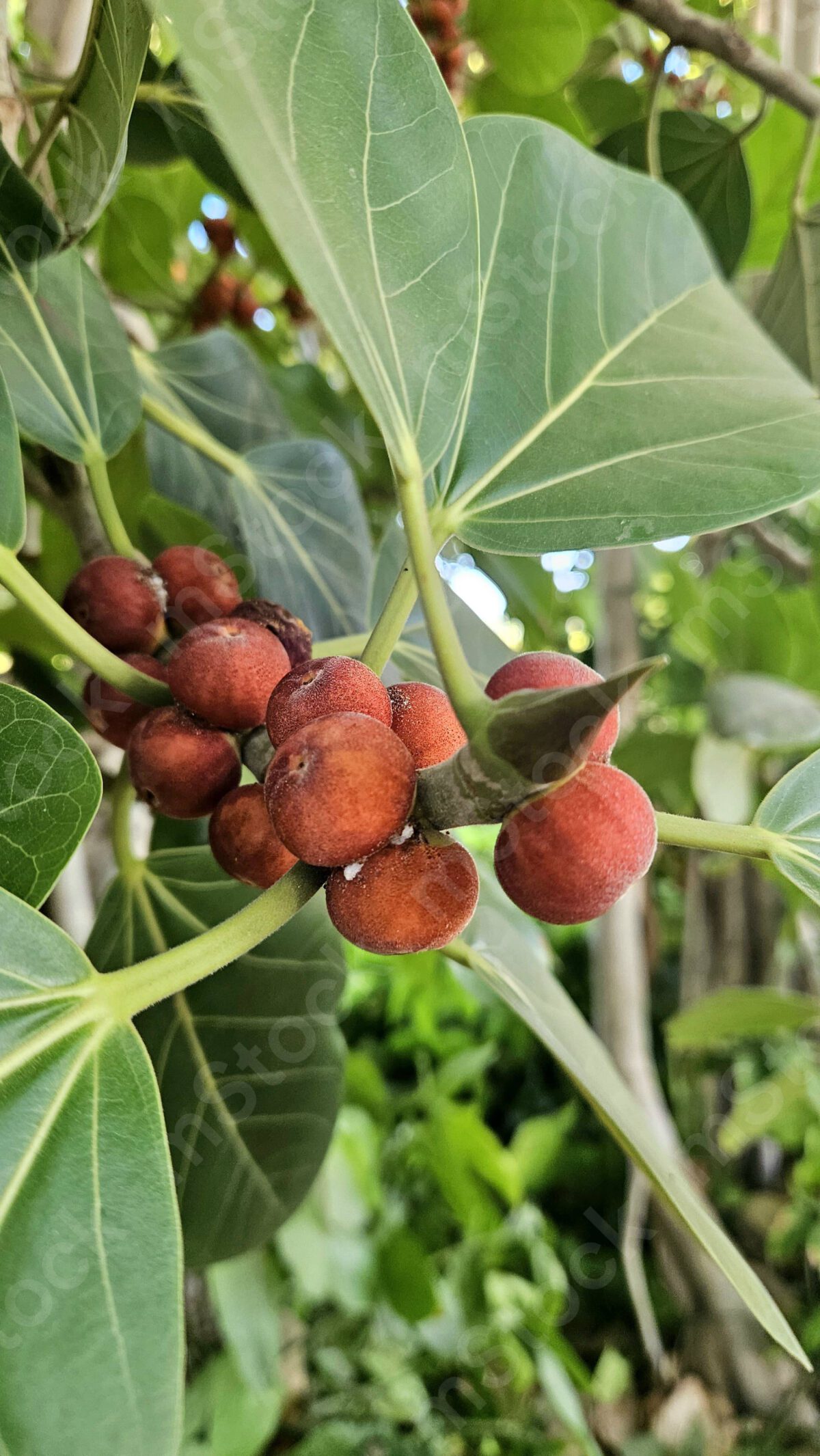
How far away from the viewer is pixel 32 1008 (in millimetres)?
250

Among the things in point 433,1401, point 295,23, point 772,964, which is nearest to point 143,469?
point 295,23

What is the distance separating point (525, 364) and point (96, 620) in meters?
0.18

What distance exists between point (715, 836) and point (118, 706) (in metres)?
0.21

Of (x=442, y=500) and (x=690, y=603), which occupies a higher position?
(x=442, y=500)

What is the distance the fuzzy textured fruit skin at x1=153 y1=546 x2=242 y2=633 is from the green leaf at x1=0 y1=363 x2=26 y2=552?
0.07 meters

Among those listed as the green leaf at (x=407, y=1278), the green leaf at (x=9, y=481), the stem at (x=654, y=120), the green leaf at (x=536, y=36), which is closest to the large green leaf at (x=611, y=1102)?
the green leaf at (x=9, y=481)

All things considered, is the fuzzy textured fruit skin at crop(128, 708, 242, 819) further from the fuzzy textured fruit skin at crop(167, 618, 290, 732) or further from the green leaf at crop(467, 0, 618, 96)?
the green leaf at crop(467, 0, 618, 96)

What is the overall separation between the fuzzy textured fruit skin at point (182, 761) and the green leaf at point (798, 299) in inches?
21.7

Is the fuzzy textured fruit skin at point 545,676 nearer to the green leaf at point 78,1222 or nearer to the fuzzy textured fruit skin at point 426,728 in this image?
the fuzzy textured fruit skin at point 426,728

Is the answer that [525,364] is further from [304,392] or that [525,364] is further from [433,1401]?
[433,1401]

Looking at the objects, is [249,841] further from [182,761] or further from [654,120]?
[654,120]

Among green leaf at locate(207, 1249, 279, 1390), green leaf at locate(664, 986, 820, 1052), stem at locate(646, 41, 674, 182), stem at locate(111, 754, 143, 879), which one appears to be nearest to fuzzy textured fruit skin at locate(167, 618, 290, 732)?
stem at locate(111, 754, 143, 879)

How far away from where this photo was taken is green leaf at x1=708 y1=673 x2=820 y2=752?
0.88 metres

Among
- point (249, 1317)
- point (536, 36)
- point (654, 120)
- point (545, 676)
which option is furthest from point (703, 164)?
point (249, 1317)
